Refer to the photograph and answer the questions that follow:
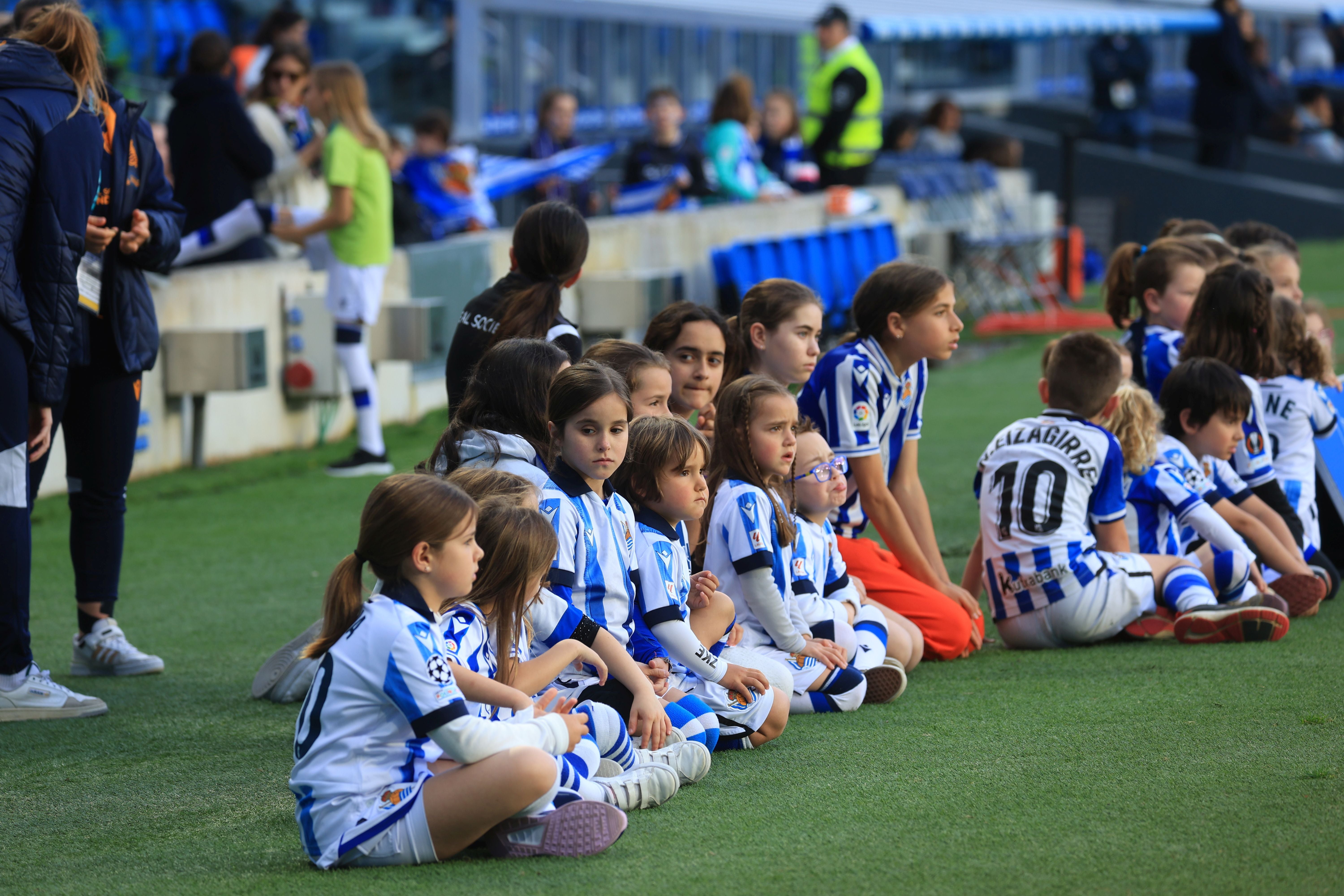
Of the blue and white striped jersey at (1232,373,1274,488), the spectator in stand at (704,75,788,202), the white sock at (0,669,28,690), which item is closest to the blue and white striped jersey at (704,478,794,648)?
the white sock at (0,669,28,690)

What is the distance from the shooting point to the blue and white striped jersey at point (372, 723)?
3096mm

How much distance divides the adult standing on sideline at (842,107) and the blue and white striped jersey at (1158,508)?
10.0 m

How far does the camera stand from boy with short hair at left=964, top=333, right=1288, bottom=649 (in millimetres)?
5109

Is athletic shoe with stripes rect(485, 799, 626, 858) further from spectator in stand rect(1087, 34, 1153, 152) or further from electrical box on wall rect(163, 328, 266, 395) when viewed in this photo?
spectator in stand rect(1087, 34, 1153, 152)

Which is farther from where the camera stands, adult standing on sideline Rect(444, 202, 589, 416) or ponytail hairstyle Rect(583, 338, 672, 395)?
adult standing on sideline Rect(444, 202, 589, 416)

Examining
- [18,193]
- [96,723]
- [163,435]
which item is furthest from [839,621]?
[163,435]

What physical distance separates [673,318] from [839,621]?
1034 mm

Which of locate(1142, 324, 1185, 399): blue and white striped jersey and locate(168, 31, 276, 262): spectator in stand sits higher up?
locate(168, 31, 276, 262): spectator in stand

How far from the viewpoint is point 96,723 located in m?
4.61

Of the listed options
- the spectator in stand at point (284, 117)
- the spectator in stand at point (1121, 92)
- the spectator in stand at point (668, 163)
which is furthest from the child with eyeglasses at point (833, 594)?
the spectator in stand at point (1121, 92)

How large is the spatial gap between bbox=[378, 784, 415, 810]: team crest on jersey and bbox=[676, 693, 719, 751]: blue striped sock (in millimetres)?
947

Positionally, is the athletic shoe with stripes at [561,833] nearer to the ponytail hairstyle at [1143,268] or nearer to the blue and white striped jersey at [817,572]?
the blue and white striped jersey at [817,572]

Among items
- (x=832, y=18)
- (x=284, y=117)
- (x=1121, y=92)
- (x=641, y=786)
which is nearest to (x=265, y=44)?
(x=284, y=117)

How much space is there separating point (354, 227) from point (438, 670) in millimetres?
5653
